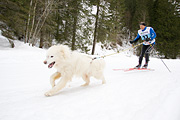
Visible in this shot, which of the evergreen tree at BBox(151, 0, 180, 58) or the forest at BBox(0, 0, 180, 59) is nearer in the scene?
the forest at BBox(0, 0, 180, 59)

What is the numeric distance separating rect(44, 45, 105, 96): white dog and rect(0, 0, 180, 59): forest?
27.2ft

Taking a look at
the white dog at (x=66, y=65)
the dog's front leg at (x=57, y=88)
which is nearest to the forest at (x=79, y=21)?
the white dog at (x=66, y=65)

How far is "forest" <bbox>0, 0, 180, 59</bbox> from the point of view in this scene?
9156mm

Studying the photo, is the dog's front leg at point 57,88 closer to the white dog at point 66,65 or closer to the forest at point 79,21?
the white dog at point 66,65

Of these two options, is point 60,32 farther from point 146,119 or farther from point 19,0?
point 146,119

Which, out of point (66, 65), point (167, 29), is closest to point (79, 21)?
point (66, 65)

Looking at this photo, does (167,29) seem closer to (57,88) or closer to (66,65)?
(66,65)

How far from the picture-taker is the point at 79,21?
488 inches

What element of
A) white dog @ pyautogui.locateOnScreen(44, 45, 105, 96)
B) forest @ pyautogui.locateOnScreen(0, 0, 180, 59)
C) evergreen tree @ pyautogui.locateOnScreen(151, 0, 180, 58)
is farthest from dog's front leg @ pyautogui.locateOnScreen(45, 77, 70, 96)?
evergreen tree @ pyautogui.locateOnScreen(151, 0, 180, 58)

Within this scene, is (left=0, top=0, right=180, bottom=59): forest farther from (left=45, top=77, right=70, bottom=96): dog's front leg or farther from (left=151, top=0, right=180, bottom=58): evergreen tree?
(left=45, top=77, right=70, bottom=96): dog's front leg

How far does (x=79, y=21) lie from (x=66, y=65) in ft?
36.2

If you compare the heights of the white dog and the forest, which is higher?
the forest

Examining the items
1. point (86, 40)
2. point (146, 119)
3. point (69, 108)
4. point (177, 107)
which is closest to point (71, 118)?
point (69, 108)

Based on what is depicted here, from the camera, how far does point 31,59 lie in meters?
5.72
